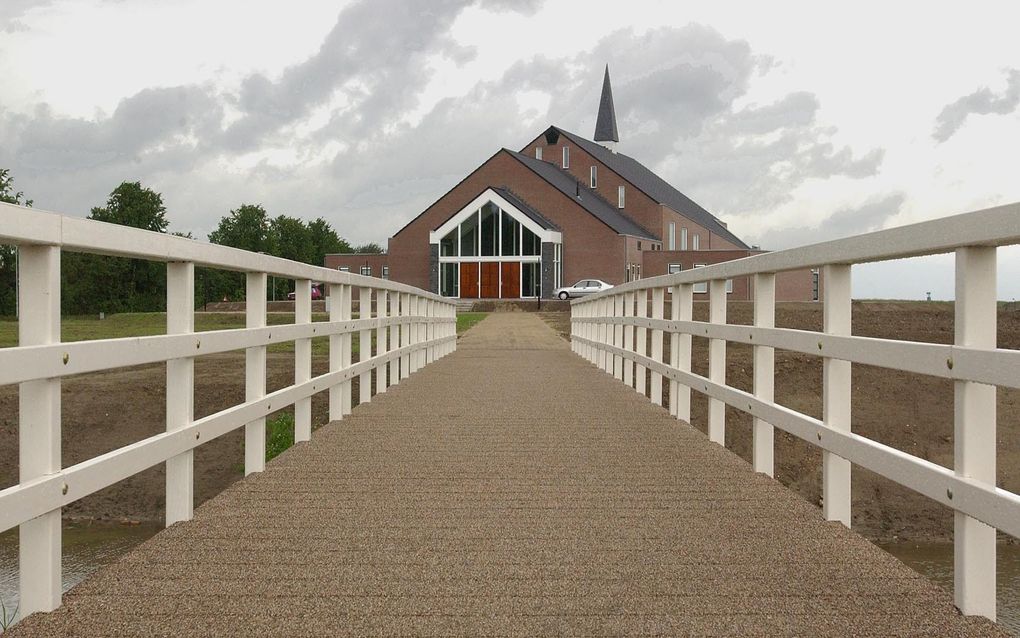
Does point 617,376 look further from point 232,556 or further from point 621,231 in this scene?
point 621,231

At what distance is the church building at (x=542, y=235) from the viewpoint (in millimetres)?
62031

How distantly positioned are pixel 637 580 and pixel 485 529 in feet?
3.47

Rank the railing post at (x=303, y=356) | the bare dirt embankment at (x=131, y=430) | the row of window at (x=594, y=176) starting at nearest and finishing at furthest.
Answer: the railing post at (x=303, y=356) → the bare dirt embankment at (x=131, y=430) → the row of window at (x=594, y=176)

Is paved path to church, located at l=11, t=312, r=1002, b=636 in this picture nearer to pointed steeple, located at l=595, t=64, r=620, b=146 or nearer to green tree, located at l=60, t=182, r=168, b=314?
green tree, located at l=60, t=182, r=168, b=314

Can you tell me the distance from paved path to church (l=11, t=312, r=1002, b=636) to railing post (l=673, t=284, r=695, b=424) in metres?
1.73

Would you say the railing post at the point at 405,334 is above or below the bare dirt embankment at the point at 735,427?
above

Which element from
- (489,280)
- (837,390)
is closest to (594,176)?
(489,280)

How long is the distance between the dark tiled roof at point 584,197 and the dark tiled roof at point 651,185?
8.68ft

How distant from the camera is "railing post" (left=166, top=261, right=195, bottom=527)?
5.13m

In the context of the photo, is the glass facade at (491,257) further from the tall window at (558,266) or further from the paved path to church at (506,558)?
the paved path to church at (506,558)

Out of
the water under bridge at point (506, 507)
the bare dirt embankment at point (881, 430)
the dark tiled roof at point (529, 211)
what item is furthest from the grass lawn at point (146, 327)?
the water under bridge at point (506, 507)

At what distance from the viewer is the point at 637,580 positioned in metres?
4.29

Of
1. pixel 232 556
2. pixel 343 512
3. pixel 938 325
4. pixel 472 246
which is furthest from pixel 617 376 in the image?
pixel 472 246

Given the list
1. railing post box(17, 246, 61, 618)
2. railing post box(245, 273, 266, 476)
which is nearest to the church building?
railing post box(245, 273, 266, 476)
